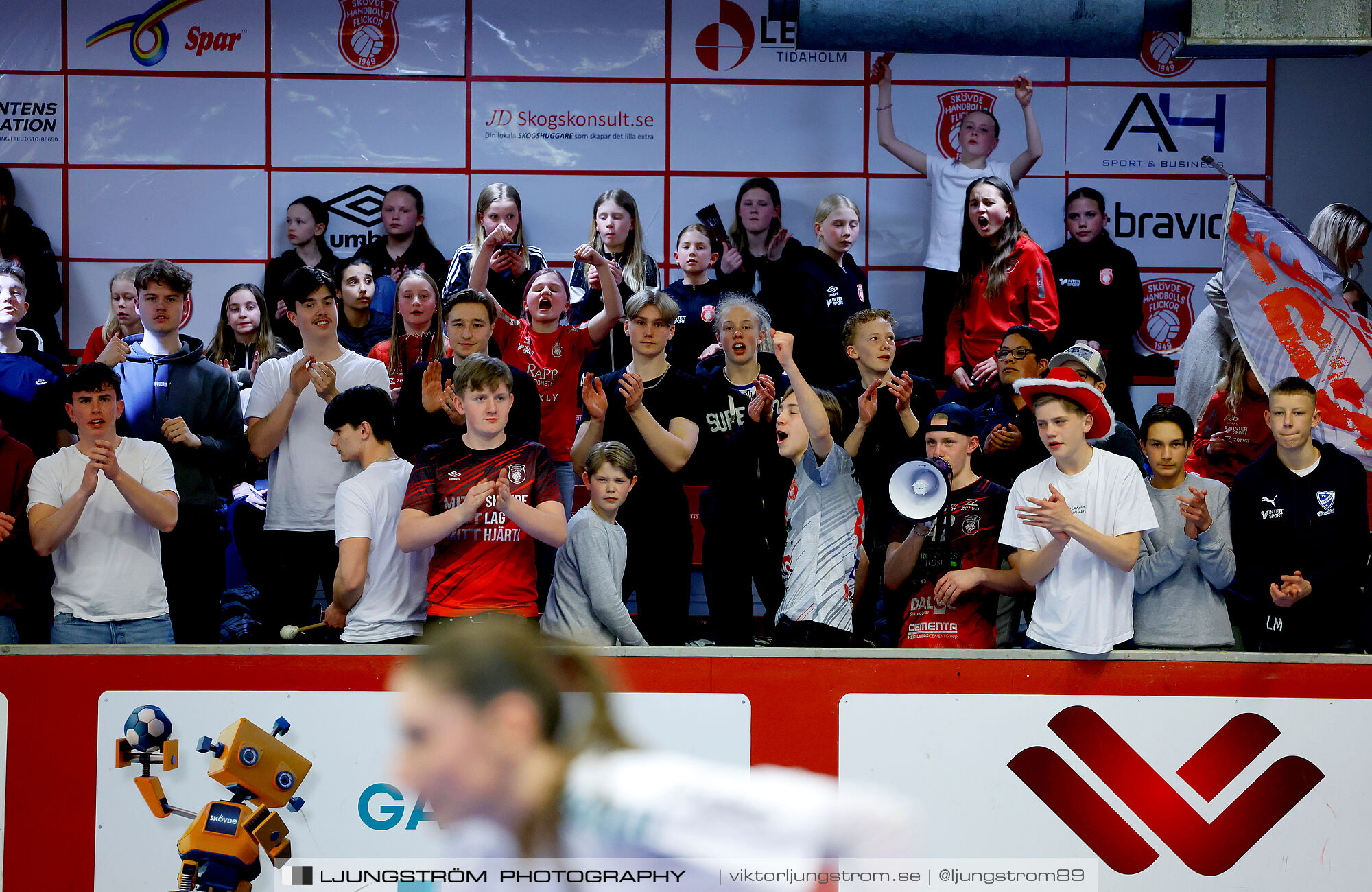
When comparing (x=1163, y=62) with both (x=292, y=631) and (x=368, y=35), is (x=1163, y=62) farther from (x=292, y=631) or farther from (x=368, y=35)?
(x=292, y=631)

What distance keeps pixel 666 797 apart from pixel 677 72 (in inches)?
298

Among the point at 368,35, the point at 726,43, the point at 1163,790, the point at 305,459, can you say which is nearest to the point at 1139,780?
the point at 1163,790

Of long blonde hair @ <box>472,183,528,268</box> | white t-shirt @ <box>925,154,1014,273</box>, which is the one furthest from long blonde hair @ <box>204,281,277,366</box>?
white t-shirt @ <box>925,154,1014,273</box>

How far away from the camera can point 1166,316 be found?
352 inches

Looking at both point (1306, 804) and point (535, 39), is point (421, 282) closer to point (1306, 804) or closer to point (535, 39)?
point (535, 39)

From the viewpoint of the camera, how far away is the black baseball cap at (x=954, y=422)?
5602mm

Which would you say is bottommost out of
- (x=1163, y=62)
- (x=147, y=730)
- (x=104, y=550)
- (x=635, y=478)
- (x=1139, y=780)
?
(x=1139, y=780)

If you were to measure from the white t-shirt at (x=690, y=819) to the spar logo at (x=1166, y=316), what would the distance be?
7190 millimetres

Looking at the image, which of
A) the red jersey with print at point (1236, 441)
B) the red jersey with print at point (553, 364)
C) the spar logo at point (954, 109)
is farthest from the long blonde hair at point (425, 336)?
the spar logo at point (954, 109)

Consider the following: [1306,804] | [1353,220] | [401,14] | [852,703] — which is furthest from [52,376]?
[1353,220]

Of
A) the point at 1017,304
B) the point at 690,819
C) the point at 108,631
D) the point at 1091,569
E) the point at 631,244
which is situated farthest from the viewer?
the point at 631,244

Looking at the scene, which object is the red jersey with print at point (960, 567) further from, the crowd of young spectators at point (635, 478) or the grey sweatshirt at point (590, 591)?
the grey sweatshirt at point (590, 591)

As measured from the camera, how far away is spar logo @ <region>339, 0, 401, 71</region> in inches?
353

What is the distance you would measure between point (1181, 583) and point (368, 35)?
689 centimetres
